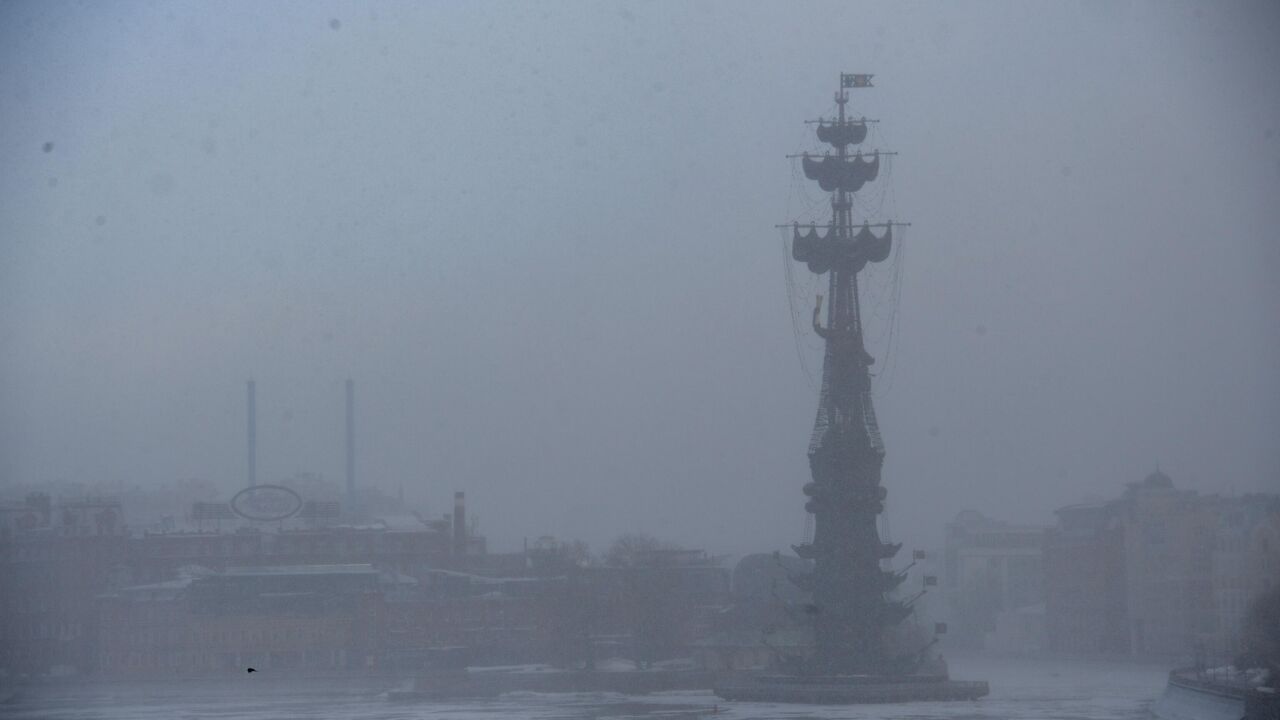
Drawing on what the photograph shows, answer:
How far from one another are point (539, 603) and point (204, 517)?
23868 millimetres

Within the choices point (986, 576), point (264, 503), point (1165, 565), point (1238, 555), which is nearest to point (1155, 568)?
point (1165, 565)

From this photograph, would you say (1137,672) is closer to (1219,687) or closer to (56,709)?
(1219,687)

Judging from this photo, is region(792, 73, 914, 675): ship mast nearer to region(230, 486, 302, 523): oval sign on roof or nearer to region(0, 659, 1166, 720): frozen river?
region(0, 659, 1166, 720): frozen river

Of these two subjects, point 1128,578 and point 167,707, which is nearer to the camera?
point 167,707

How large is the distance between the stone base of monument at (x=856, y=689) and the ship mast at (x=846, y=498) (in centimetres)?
51

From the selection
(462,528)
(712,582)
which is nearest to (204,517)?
(462,528)

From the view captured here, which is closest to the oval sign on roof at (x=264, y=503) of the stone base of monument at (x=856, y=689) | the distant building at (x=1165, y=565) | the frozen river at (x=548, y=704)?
the frozen river at (x=548, y=704)

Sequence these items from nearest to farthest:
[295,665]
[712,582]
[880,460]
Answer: [880,460], [295,665], [712,582]

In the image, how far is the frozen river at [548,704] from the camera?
4047 cm

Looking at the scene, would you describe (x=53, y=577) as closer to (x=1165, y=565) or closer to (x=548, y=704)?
(x=548, y=704)

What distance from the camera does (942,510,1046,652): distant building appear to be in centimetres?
8425

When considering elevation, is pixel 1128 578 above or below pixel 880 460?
below

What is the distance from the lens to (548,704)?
153 ft

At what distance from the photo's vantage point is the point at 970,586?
88562mm
